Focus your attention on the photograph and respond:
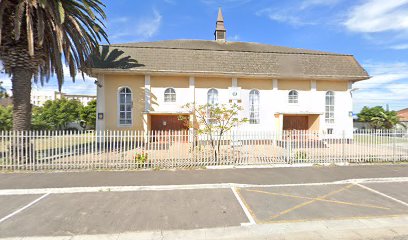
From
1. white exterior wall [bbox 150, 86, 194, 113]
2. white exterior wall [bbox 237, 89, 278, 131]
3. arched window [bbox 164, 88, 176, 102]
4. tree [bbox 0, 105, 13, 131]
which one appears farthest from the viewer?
tree [bbox 0, 105, 13, 131]

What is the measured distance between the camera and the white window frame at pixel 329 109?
15788 mm

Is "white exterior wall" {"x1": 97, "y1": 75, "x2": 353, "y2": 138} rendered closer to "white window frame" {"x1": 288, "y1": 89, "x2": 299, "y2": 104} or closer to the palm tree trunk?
"white window frame" {"x1": 288, "y1": 89, "x2": 299, "y2": 104}

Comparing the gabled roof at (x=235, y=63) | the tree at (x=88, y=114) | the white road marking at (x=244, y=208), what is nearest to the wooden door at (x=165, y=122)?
the gabled roof at (x=235, y=63)

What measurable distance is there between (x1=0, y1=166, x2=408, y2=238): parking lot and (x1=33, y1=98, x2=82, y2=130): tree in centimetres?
3179

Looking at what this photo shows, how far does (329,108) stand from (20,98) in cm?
1973

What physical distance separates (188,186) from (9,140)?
756 cm

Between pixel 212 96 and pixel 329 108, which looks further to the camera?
pixel 329 108

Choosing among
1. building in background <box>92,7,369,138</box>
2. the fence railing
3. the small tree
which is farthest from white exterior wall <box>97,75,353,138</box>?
the fence railing

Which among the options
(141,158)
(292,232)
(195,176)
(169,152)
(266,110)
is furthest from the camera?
(266,110)

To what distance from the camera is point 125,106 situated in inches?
561

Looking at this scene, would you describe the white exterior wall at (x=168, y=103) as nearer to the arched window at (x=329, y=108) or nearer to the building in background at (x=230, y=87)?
the building in background at (x=230, y=87)

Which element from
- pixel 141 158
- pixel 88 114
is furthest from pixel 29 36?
pixel 88 114

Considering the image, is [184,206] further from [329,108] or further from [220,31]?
[220,31]

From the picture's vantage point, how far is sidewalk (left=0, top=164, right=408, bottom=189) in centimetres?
630
